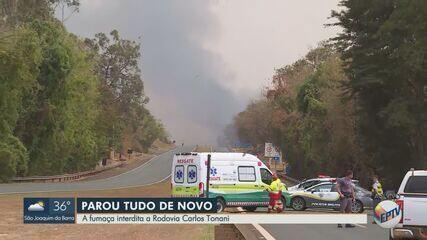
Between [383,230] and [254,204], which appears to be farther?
[254,204]

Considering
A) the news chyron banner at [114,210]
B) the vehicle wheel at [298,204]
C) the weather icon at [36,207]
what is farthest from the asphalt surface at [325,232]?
the weather icon at [36,207]

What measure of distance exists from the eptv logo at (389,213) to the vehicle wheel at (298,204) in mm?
16110

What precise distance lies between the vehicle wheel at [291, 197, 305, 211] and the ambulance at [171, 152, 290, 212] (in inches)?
94.6

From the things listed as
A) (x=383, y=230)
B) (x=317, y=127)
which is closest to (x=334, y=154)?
(x=317, y=127)

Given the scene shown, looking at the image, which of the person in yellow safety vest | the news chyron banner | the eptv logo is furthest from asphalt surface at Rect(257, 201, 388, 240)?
the news chyron banner

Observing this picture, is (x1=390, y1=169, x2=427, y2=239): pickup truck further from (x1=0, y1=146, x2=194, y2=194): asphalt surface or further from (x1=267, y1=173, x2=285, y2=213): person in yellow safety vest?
(x1=0, y1=146, x2=194, y2=194): asphalt surface

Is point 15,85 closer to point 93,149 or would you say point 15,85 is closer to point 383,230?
point 93,149

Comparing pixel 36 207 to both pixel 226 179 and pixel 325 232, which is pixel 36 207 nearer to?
pixel 325 232

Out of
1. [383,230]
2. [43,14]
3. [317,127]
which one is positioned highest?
[43,14]

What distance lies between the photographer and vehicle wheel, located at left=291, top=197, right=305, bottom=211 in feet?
95.5

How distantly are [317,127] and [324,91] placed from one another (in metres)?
3.55

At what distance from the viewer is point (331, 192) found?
2909 centimetres

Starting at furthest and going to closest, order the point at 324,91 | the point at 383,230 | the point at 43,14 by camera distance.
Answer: the point at 43,14, the point at 324,91, the point at 383,230

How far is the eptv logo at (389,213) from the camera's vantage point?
12.8 meters
